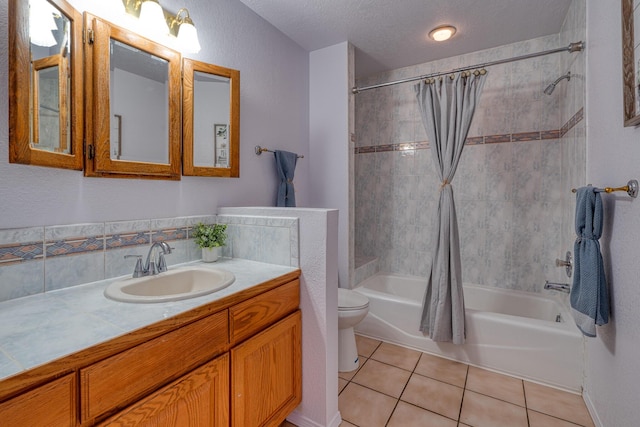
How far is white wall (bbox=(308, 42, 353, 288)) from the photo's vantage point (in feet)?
8.12

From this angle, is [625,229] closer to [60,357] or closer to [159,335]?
[159,335]

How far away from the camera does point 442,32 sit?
7.43 ft

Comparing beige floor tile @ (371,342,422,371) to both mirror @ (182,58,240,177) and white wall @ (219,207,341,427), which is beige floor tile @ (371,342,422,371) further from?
mirror @ (182,58,240,177)

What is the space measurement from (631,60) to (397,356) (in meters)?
2.00

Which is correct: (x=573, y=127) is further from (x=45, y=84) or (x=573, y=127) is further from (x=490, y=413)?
(x=45, y=84)

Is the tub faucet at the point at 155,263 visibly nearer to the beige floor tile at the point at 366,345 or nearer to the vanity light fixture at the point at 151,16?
the vanity light fixture at the point at 151,16

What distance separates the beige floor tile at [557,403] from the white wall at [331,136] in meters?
1.34

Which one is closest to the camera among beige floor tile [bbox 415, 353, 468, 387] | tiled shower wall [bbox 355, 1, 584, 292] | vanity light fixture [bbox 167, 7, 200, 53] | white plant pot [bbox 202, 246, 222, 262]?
vanity light fixture [bbox 167, 7, 200, 53]

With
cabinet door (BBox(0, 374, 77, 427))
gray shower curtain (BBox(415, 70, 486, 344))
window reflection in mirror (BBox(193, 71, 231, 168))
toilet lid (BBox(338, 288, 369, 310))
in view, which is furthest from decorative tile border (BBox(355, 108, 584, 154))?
cabinet door (BBox(0, 374, 77, 427))

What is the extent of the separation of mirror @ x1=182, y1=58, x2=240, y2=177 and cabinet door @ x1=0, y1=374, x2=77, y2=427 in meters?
1.12

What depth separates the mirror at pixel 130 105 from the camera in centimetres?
123

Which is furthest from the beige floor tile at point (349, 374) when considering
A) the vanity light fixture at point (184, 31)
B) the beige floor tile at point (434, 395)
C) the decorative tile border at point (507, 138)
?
the vanity light fixture at point (184, 31)

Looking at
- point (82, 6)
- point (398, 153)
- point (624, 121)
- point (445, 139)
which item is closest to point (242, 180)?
point (82, 6)

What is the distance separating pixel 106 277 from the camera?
1293 mm
